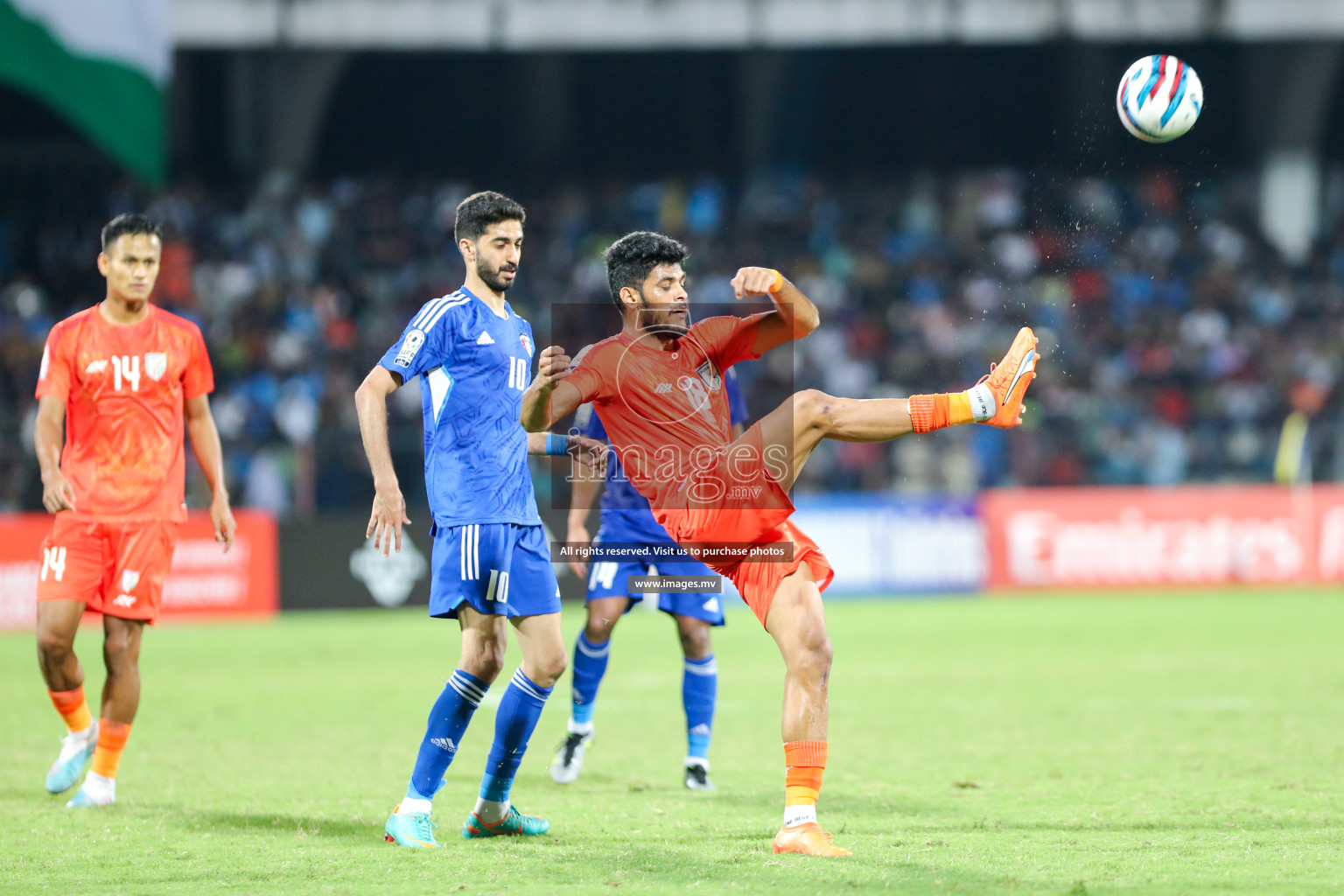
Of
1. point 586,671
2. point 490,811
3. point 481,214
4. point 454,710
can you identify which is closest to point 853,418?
point 481,214

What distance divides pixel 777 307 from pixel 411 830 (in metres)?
2.58

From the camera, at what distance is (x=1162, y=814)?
257 inches

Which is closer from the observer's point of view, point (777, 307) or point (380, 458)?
point (380, 458)

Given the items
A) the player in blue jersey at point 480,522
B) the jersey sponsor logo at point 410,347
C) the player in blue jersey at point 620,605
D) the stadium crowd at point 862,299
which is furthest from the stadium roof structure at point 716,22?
the jersey sponsor logo at point 410,347

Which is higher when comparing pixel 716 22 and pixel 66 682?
pixel 716 22

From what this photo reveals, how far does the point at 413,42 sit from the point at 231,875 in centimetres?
2199

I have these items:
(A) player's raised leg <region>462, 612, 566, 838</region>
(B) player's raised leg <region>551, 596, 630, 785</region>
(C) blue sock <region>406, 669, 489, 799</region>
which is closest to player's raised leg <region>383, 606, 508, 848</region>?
(C) blue sock <region>406, 669, 489, 799</region>

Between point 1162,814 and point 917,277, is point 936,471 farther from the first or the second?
point 1162,814

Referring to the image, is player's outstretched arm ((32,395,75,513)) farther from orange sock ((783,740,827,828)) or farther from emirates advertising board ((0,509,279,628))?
emirates advertising board ((0,509,279,628))

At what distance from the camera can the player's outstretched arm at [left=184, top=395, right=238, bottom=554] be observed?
25.1 ft

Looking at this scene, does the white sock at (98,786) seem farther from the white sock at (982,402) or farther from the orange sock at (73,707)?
the white sock at (982,402)

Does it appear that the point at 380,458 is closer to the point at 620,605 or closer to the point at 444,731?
the point at 444,731

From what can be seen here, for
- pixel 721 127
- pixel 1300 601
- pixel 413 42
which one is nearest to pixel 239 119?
pixel 413 42

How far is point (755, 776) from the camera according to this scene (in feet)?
26.6
